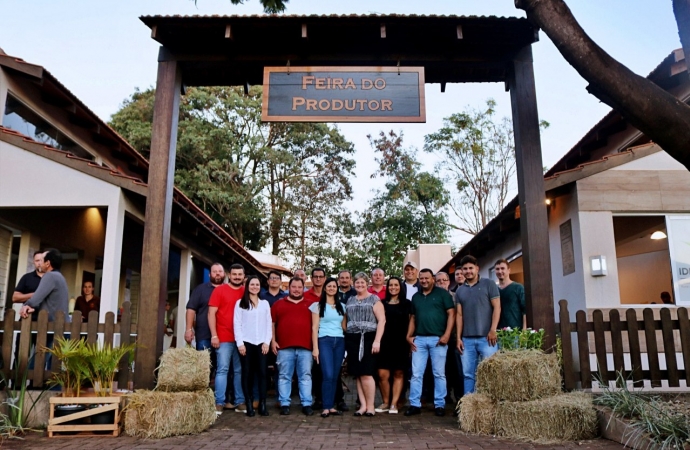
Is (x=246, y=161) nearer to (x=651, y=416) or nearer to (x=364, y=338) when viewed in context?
(x=364, y=338)

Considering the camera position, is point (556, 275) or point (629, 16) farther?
point (556, 275)

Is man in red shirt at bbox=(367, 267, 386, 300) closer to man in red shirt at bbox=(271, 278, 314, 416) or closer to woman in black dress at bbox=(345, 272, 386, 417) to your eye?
woman in black dress at bbox=(345, 272, 386, 417)

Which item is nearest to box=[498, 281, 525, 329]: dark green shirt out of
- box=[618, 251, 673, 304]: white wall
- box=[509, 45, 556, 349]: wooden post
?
box=[509, 45, 556, 349]: wooden post

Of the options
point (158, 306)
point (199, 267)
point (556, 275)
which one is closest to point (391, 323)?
point (158, 306)

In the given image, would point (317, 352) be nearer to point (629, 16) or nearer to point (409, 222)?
point (629, 16)

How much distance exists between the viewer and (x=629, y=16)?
7.28 m

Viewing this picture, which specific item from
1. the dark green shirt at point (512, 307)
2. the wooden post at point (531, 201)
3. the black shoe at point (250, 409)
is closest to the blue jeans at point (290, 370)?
the black shoe at point (250, 409)

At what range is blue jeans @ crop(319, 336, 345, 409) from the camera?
730 centimetres

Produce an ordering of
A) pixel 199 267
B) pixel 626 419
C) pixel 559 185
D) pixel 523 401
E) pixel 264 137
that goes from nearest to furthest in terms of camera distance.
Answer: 1. pixel 626 419
2. pixel 523 401
3. pixel 559 185
4. pixel 199 267
5. pixel 264 137

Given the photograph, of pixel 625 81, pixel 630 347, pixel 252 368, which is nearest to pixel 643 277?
pixel 630 347

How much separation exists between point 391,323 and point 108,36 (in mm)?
8661

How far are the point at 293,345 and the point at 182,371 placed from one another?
160 centimetres

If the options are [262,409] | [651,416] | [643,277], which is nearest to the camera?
[651,416]

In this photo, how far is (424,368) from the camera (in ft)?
24.2
